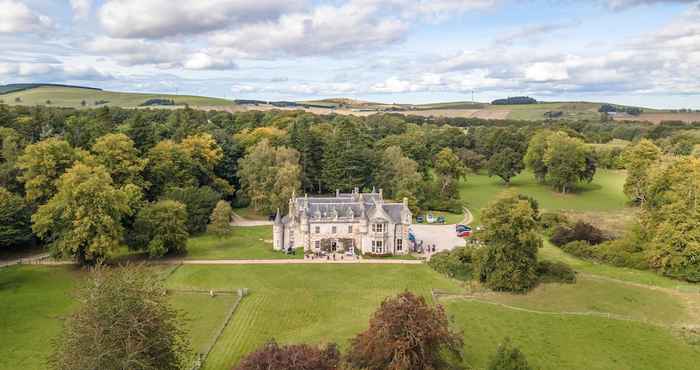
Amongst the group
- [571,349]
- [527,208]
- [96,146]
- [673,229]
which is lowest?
[571,349]

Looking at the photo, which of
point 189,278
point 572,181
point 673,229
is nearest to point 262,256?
point 189,278

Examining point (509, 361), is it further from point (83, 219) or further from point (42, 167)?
point (42, 167)

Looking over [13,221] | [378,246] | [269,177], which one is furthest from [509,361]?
[13,221]

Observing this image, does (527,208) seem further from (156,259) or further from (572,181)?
(572,181)

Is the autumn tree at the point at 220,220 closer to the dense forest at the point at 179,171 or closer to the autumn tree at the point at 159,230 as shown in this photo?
the dense forest at the point at 179,171

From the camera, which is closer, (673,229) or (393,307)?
(393,307)

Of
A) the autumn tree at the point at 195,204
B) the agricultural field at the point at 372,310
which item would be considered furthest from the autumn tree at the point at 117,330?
the autumn tree at the point at 195,204
